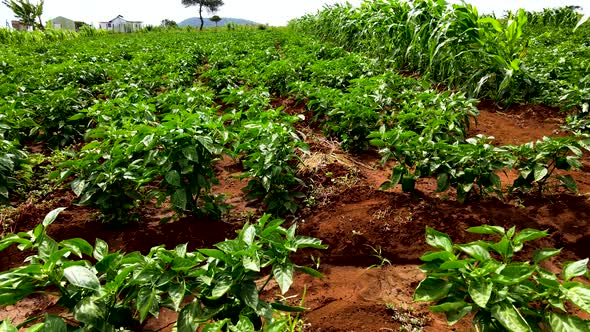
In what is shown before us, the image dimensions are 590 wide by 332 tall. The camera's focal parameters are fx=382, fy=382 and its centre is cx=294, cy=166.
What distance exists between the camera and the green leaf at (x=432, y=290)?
53.7 inches

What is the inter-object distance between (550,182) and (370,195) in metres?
1.27

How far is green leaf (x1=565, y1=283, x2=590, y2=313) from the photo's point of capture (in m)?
1.16

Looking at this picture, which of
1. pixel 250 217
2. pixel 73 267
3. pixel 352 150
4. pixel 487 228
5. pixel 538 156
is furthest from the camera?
pixel 352 150

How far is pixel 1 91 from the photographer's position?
480 cm

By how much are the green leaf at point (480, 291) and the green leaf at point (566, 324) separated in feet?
0.66

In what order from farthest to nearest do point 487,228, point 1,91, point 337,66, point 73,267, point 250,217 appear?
point 337,66 < point 1,91 < point 250,217 < point 487,228 < point 73,267

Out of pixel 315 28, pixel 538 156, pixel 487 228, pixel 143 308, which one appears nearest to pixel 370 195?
pixel 538 156

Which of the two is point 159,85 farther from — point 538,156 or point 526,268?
point 526,268

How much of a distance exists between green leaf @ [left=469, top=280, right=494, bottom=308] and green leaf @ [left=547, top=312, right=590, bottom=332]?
0.66ft

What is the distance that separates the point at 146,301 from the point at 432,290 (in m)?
1.00

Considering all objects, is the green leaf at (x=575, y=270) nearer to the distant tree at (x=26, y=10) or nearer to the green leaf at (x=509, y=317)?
the green leaf at (x=509, y=317)

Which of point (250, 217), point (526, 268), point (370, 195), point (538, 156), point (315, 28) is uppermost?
point (315, 28)

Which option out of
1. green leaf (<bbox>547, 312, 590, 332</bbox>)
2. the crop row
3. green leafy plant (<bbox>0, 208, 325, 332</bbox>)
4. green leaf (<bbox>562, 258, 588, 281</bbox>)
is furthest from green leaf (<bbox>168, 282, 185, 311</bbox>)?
the crop row

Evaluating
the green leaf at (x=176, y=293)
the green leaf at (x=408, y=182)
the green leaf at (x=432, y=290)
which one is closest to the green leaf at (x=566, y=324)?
the green leaf at (x=432, y=290)
